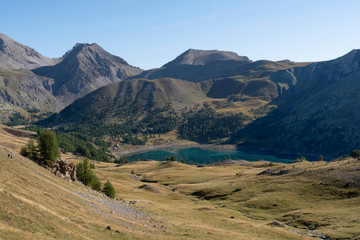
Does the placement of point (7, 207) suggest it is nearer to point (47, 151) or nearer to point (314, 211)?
point (47, 151)

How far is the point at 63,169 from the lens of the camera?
2507 inches

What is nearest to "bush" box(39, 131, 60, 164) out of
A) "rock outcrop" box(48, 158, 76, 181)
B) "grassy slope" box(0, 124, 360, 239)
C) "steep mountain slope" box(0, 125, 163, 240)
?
"rock outcrop" box(48, 158, 76, 181)

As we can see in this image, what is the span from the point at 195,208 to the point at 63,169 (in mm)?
34011

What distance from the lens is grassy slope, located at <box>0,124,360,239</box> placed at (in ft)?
92.8

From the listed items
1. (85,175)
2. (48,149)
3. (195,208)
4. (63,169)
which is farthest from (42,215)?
(195,208)

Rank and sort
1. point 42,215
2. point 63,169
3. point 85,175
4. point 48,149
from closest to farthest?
1. point 42,215
2. point 48,149
3. point 63,169
4. point 85,175

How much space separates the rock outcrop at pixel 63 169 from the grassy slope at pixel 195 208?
3.38m

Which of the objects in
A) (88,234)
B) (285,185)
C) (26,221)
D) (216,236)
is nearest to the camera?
(26,221)

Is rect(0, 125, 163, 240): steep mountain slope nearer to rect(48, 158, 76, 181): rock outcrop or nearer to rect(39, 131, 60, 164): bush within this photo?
rect(39, 131, 60, 164): bush

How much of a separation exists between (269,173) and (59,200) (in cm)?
8235

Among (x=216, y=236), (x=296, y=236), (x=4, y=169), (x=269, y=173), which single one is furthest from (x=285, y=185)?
(x=4, y=169)

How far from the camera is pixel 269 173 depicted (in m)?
102

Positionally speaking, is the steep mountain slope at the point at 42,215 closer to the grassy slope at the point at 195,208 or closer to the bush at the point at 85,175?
the grassy slope at the point at 195,208

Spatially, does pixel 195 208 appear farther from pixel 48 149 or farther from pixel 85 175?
pixel 48 149
